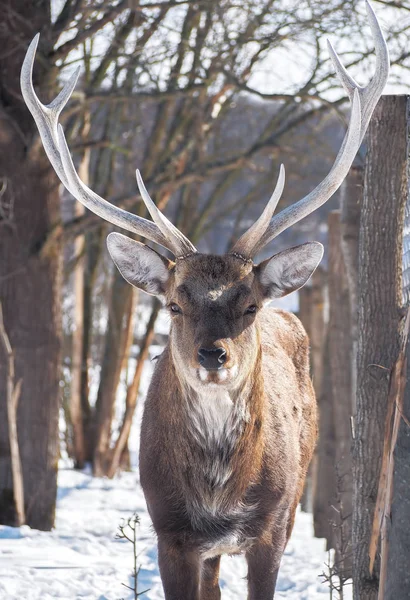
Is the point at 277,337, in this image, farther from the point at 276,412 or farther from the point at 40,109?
the point at 40,109

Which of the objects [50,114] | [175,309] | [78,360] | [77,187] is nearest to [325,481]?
[78,360]

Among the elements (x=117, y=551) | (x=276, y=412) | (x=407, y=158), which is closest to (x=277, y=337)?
(x=276, y=412)

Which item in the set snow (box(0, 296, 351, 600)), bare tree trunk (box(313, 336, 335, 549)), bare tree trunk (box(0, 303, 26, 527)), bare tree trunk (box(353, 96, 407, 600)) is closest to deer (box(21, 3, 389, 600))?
bare tree trunk (box(353, 96, 407, 600))

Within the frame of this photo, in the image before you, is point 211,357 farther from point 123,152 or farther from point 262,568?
point 123,152

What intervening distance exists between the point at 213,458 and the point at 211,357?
2.29ft

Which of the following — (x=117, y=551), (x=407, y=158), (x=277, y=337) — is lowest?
(x=117, y=551)

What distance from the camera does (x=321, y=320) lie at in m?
10.5

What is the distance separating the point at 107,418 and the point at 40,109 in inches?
301

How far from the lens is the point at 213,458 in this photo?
14.6 ft

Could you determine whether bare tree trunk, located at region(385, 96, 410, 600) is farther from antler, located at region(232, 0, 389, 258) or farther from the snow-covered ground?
the snow-covered ground

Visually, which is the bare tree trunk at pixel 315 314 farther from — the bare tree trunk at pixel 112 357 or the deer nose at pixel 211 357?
the deer nose at pixel 211 357

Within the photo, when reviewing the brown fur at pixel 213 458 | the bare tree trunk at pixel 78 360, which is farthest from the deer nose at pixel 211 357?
the bare tree trunk at pixel 78 360

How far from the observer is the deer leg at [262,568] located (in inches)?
178

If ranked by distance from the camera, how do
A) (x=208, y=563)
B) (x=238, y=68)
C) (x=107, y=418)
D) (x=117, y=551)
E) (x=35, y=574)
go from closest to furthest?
(x=208, y=563)
(x=35, y=574)
(x=117, y=551)
(x=238, y=68)
(x=107, y=418)
